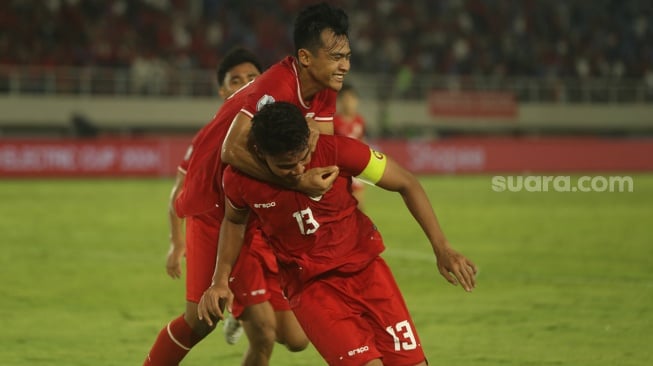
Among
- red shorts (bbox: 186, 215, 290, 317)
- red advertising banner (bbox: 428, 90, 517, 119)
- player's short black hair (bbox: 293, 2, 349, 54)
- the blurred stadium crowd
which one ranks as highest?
player's short black hair (bbox: 293, 2, 349, 54)

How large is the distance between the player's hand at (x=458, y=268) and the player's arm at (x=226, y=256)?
41.0 inches

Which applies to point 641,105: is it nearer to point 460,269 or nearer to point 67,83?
point 67,83

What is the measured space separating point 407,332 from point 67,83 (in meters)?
27.2

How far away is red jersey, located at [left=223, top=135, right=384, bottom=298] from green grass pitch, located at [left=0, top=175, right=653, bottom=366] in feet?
7.54

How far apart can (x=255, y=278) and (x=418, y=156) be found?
25.7 metres

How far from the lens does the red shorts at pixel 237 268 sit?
19.7 ft

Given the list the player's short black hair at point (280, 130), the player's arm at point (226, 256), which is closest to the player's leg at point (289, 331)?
the player's arm at point (226, 256)

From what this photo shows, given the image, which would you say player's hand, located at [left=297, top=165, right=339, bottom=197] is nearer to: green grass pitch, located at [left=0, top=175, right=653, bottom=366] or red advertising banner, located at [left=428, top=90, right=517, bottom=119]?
green grass pitch, located at [left=0, top=175, right=653, bottom=366]

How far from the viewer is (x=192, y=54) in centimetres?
3256

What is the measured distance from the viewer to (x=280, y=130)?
466cm

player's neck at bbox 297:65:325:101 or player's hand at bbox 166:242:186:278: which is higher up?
player's neck at bbox 297:65:325:101

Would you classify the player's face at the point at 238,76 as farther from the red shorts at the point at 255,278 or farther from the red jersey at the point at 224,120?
the red shorts at the point at 255,278

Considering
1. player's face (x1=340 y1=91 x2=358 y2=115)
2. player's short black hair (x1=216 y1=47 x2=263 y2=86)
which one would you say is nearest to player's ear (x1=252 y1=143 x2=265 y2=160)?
player's short black hair (x1=216 y1=47 x2=263 y2=86)

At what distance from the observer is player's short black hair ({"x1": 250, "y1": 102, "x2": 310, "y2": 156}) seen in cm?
466
